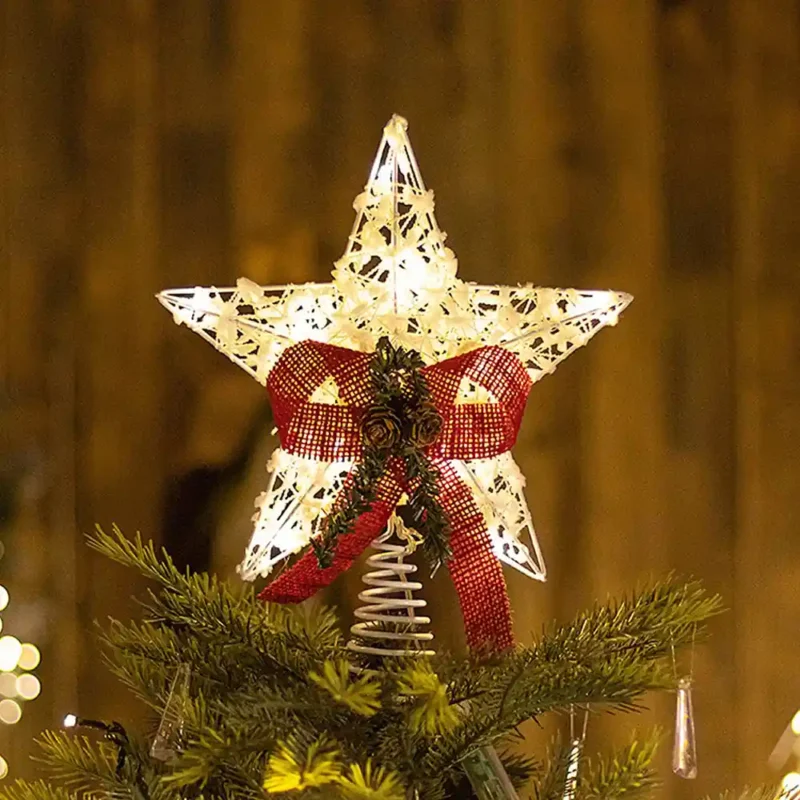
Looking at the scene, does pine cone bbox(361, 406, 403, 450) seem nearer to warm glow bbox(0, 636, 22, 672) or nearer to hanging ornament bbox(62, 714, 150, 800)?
hanging ornament bbox(62, 714, 150, 800)

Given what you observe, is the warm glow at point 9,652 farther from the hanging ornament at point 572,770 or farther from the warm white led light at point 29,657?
the hanging ornament at point 572,770

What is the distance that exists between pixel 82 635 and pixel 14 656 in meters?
0.07

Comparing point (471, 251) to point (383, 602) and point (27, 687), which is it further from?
point (27, 687)

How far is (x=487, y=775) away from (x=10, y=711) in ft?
2.02

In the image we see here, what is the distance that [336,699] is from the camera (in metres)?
0.51

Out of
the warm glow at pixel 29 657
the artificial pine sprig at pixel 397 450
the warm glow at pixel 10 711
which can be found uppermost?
the artificial pine sprig at pixel 397 450

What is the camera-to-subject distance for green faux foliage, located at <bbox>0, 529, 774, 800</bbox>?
0.52 m

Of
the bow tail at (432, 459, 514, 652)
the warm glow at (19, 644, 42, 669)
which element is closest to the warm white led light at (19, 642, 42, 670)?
the warm glow at (19, 644, 42, 669)

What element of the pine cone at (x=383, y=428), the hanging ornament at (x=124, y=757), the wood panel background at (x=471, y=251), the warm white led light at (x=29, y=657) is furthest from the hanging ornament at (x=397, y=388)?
the warm white led light at (x=29, y=657)

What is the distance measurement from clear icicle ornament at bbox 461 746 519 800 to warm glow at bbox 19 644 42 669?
0.58m

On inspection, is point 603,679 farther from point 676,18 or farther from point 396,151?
point 676,18

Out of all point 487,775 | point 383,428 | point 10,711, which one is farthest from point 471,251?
point 10,711

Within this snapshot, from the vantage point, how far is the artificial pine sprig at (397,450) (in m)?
0.56

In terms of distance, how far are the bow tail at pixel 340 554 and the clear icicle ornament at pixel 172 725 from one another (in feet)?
0.23
